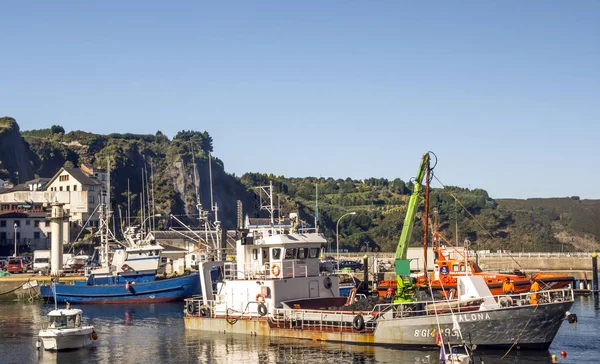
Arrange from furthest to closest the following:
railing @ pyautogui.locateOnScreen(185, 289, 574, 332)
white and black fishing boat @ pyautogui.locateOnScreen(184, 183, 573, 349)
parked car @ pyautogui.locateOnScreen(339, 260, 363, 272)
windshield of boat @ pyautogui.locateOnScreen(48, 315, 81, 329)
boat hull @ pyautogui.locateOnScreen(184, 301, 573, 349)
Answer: parked car @ pyautogui.locateOnScreen(339, 260, 363, 272)
windshield of boat @ pyautogui.locateOnScreen(48, 315, 81, 329)
railing @ pyautogui.locateOnScreen(185, 289, 574, 332)
white and black fishing boat @ pyautogui.locateOnScreen(184, 183, 573, 349)
boat hull @ pyautogui.locateOnScreen(184, 301, 573, 349)

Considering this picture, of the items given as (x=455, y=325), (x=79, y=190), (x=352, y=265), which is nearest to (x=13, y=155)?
(x=79, y=190)

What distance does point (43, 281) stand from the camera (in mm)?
81250

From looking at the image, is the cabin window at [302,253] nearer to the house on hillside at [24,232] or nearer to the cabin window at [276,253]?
the cabin window at [276,253]

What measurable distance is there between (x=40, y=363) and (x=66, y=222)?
7929 centimetres

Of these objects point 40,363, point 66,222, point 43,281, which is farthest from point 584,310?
point 66,222

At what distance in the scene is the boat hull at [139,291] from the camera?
247 ft

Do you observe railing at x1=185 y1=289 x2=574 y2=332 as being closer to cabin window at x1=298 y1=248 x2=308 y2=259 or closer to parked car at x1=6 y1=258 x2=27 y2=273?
cabin window at x1=298 y1=248 x2=308 y2=259

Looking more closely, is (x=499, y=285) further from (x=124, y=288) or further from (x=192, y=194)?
(x=192, y=194)

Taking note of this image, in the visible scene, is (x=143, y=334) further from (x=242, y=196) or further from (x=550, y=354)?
(x=242, y=196)

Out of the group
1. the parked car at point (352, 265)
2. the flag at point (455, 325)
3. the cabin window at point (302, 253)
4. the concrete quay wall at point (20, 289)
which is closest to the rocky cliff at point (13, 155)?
the concrete quay wall at point (20, 289)

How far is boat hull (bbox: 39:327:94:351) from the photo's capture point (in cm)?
4328

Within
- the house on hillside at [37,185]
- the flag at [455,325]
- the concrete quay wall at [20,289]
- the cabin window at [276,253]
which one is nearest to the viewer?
the flag at [455,325]

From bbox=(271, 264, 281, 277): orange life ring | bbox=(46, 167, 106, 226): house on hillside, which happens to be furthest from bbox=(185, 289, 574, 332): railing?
bbox=(46, 167, 106, 226): house on hillside

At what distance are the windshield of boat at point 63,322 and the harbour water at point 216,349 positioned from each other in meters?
1.51
